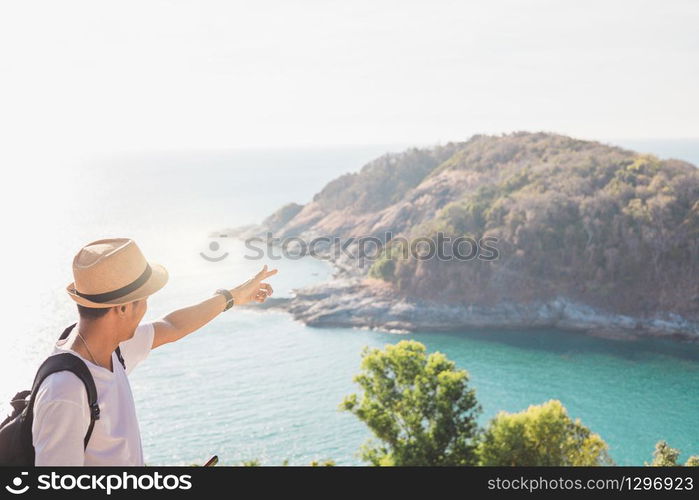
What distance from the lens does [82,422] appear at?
2.26m

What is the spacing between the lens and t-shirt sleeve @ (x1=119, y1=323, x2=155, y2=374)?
2951mm

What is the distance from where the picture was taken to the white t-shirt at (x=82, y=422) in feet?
7.25

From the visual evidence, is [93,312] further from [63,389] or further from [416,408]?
[416,408]

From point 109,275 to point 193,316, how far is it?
0.80 meters

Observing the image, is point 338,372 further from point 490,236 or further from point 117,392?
point 117,392

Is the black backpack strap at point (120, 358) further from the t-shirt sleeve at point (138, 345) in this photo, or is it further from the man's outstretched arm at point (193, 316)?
the man's outstretched arm at point (193, 316)

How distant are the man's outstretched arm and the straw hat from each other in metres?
0.52

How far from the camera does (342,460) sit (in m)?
31.8

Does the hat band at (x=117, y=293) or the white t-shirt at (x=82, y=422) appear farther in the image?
the hat band at (x=117, y=293)

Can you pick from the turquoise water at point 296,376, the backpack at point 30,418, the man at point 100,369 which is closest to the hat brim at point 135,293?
the man at point 100,369

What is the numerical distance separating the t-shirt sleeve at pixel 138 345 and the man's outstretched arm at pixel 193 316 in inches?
1.6

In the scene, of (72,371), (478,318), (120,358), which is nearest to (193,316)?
(120,358)

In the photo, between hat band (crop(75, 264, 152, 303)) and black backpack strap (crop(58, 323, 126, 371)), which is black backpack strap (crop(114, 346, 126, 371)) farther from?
hat band (crop(75, 264, 152, 303))

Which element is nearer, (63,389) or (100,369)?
(63,389)
